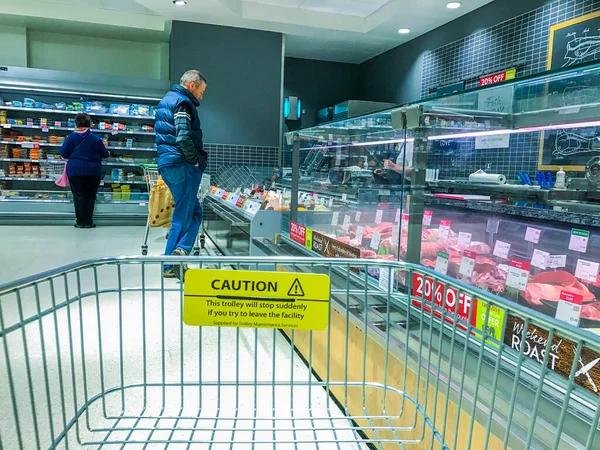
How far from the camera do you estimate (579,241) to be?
6.29 feet

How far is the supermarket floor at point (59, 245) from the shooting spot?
434cm

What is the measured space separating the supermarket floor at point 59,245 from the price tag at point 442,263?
3523 mm

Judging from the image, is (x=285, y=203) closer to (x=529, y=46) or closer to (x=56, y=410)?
(x=56, y=410)

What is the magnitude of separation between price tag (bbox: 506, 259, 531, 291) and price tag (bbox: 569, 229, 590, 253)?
14.8 inches

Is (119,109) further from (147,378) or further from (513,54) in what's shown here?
(147,378)

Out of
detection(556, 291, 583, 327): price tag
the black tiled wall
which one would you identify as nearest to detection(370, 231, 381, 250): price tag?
detection(556, 291, 583, 327): price tag

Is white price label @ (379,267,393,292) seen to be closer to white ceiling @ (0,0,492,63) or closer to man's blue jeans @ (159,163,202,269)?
man's blue jeans @ (159,163,202,269)

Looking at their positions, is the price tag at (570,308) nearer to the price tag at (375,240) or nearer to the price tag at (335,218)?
the price tag at (375,240)

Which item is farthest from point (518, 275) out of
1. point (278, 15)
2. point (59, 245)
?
point (278, 15)

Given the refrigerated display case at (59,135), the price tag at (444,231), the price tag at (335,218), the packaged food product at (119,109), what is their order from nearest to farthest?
the price tag at (444,231)
the price tag at (335,218)
the refrigerated display case at (59,135)
the packaged food product at (119,109)

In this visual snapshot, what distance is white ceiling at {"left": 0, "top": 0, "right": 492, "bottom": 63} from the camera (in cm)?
683

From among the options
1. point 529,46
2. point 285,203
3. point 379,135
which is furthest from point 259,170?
point 529,46

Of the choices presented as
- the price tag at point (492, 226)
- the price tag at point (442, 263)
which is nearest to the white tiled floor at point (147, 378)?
the price tag at point (442, 263)

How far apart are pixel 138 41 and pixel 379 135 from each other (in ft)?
26.3
